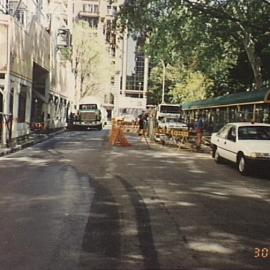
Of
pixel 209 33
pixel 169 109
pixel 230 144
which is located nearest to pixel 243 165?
pixel 230 144

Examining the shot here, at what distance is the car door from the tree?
5463 cm

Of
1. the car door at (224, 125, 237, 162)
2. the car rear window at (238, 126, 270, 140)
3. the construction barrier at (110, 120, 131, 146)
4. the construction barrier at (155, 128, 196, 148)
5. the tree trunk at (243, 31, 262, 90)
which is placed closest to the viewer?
the car door at (224, 125, 237, 162)

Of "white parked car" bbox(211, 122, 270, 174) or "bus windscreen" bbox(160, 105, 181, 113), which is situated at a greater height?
"bus windscreen" bbox(160, 105, 181, 113)

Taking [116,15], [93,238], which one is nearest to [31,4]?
[116,15]

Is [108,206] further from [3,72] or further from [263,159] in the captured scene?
[3,72]

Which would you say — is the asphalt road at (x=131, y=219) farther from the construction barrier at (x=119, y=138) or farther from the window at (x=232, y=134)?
the construction barrier at (x=119, y=138)

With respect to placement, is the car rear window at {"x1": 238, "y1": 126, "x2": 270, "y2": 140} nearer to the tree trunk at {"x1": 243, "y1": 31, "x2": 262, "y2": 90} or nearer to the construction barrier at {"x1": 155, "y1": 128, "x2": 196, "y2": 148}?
the construction barrier at {"x1": 155, "y1": 128, "x2": 196, "y2": 148}

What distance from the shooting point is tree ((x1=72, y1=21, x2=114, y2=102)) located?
72562 mm

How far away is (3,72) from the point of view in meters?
24.9

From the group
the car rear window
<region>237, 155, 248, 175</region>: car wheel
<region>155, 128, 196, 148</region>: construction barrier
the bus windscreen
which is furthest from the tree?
<region>237, 155, 248, 175</region>: car wheel

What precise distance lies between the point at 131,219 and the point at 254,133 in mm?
9613

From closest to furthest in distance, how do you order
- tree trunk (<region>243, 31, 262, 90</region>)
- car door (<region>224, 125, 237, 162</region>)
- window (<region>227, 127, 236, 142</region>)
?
car door (<region>224, 125, 237, 162</region>), window (<region>227, 127, 236, 142</region>), tree trunk (<region>243, 31, 262, 90</region>)

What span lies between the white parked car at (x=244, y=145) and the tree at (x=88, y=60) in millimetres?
54171

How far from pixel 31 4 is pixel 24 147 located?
1677 cm
